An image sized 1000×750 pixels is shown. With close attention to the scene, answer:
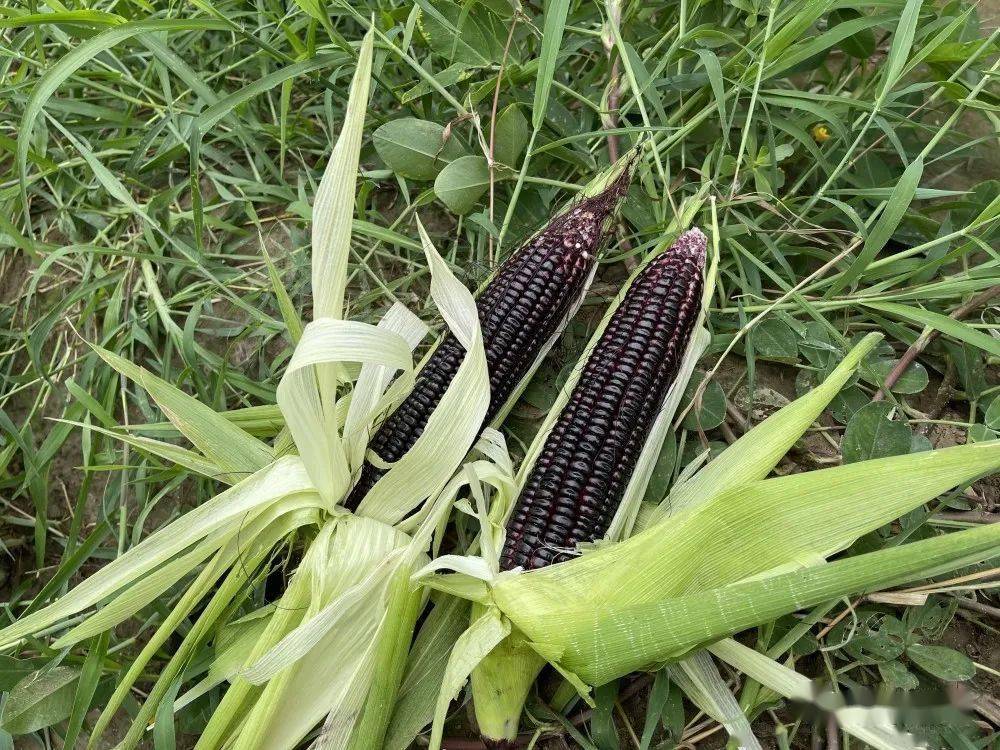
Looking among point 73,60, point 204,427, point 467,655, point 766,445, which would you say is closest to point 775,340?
point 766,445

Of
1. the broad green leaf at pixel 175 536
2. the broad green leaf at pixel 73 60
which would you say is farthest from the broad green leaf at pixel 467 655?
the broad green leaf at pixel 73 60

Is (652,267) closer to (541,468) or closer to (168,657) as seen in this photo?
(541,468)

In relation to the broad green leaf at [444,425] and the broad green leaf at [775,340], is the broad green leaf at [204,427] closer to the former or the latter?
the broad green leaf at [444,425]

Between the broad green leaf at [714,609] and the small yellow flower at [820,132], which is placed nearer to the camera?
the broad green leaf at [714,609]

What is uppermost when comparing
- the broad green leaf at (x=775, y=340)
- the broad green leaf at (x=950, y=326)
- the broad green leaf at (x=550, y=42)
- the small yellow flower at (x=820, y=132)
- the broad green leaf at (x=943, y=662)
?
the broad green leaf at (x=550, y=42)

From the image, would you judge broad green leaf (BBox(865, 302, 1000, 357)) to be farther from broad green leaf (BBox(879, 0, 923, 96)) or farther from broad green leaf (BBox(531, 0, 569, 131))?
broad green leaf (BBox(531, 0, 569, 131))

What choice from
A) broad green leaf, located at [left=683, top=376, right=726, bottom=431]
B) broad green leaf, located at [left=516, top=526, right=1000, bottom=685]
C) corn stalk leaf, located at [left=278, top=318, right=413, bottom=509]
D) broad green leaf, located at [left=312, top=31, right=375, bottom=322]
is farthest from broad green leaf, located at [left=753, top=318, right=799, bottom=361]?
broad green leaf, located at [left=312, top=31, right=375, bottom=322]

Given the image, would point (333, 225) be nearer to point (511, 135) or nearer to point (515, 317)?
point (515, 317)
